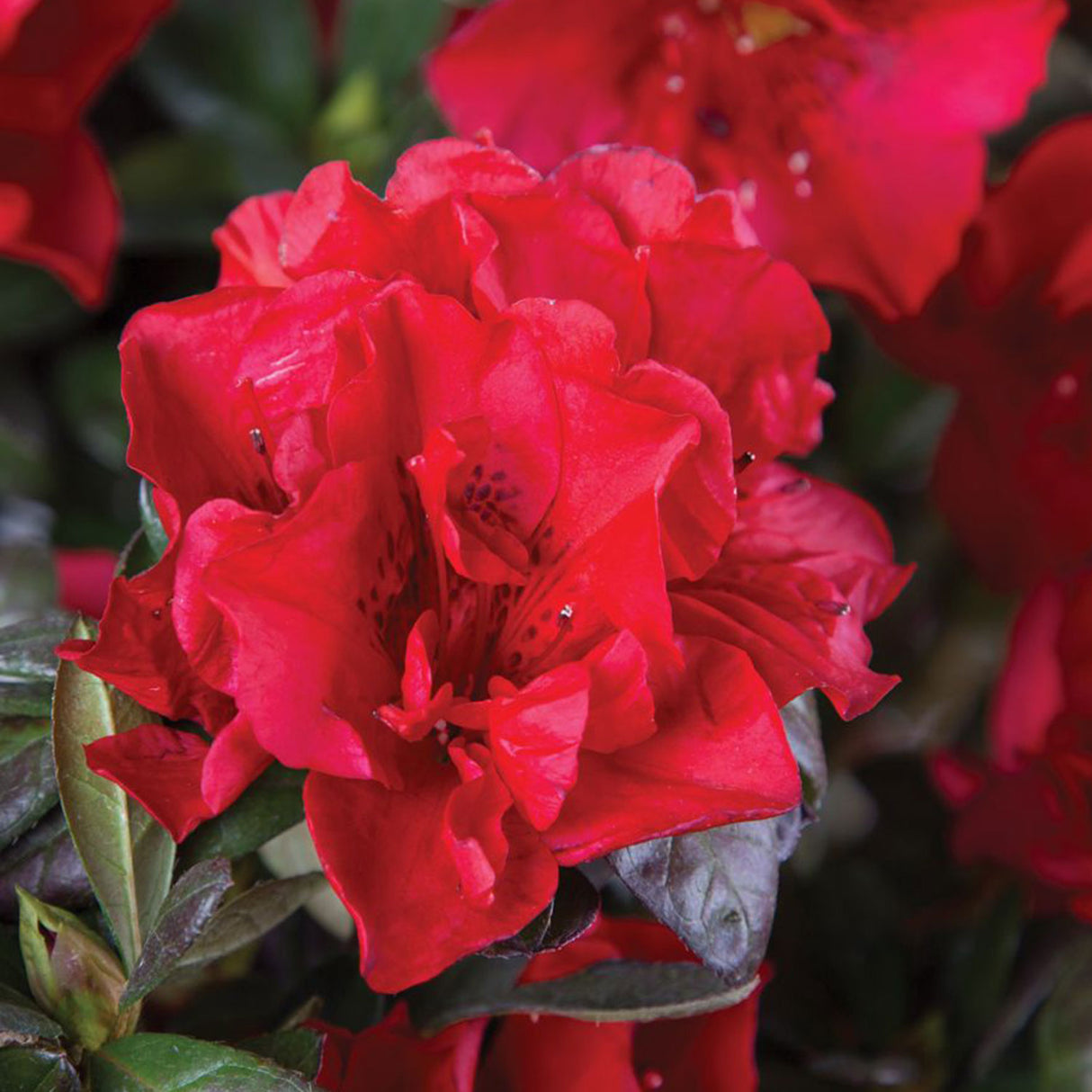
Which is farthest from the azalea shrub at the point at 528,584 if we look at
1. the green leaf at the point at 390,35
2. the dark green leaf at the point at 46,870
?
the green leaf at the point at 390,35

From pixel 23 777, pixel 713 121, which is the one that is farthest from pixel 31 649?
Answer: pixel 713 121

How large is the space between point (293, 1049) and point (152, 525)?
0.52 feet

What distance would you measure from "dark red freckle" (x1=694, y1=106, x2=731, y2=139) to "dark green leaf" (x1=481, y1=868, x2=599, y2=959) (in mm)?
363

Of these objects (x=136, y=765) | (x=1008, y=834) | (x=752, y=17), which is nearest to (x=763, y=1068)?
(x=1008, y=834)

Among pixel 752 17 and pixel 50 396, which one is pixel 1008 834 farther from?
pixel 50 396

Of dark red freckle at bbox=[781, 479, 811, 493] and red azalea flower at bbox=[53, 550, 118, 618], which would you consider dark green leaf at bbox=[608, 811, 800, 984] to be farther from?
red azalea flower at bbox=[53, 550, 118, 618]

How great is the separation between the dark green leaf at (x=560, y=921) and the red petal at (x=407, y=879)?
23 mm

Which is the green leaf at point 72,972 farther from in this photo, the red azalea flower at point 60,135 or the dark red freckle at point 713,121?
the dark red freckle at point 713,121

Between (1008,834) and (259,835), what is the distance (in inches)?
14.6

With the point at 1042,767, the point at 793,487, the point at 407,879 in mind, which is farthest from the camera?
the point at 1042,767

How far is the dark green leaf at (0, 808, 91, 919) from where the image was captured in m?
0.42

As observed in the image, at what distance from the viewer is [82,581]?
2.15 ft

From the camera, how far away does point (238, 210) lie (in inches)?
17.4

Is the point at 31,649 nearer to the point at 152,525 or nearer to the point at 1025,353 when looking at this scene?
the point at 152,525
